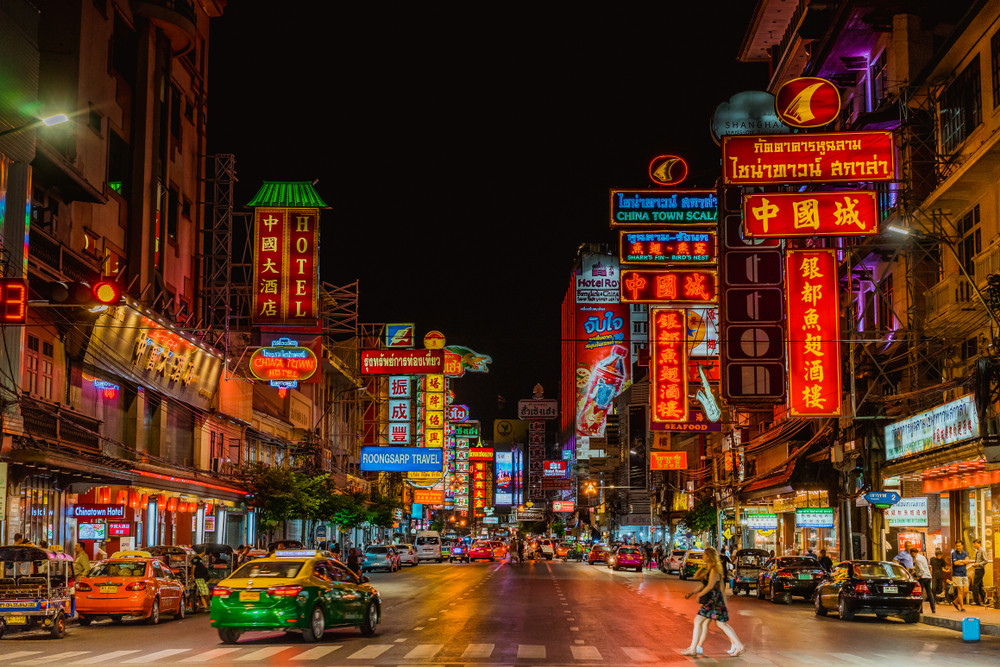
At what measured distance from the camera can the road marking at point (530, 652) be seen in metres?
17.9

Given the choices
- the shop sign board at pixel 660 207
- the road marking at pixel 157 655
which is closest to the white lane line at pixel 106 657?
the road marking at pixel 157 655

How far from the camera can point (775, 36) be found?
5875cm

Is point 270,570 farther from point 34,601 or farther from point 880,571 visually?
point 880,571

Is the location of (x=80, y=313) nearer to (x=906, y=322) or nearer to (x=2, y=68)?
(x=2, y=68)

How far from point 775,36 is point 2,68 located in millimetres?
39144

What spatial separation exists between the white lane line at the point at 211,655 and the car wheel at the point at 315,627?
139 centimetres

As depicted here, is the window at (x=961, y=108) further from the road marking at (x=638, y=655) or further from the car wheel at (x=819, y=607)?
the road marking at (x=638, y=655)

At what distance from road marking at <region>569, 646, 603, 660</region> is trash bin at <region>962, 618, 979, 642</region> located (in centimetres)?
710

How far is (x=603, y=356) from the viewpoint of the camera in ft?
509

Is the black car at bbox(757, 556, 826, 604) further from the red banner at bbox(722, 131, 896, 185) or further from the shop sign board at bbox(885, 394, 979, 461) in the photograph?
the red banner at bbox(722, 131, 896, 185)

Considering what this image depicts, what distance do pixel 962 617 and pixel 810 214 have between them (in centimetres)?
1198

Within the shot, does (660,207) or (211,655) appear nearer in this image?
(211,655)

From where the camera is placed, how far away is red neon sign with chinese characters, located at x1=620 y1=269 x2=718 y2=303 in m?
48.8

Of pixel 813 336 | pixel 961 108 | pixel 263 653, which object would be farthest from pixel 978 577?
pixel 263 653
